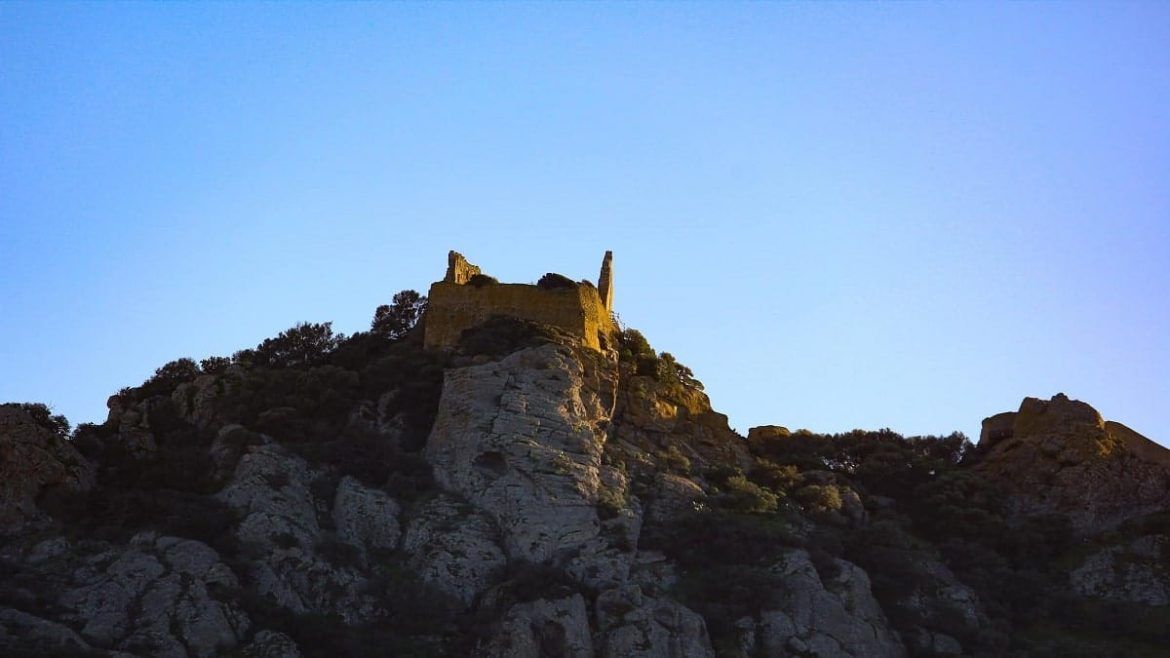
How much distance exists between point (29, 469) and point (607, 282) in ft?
83.6

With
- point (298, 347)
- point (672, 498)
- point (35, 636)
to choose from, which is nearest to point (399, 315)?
point (298, 347)

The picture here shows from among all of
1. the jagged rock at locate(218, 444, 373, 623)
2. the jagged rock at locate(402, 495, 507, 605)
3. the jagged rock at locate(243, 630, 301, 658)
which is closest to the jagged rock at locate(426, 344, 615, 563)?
the jagged rock at locate(402, 495, 507, 605)

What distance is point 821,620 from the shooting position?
51.1m

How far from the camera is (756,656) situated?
49594 mm

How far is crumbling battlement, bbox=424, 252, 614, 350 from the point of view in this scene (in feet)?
210

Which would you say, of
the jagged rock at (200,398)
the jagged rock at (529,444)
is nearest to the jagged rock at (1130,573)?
the jagged rock at (529,444)

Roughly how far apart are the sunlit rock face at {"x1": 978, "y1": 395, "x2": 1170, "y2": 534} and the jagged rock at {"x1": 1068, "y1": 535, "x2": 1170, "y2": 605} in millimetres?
2201

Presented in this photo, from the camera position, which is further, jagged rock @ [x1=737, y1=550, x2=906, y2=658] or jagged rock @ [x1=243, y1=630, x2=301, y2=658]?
jagged rock @ [x1=737, y1=550, x2=906, y2=658]

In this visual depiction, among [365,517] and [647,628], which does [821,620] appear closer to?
[647,628]

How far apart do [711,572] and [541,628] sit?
Result: 7.02 m

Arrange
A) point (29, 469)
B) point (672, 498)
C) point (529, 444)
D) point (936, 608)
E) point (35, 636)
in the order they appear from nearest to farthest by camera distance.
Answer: point (35, 636)
point (29, 469)
point (936, 608)
point (529, 444)
point (672, 498)

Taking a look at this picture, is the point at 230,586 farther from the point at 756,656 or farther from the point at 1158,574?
the point at 1158,574

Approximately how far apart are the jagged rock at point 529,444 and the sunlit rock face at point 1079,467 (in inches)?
627

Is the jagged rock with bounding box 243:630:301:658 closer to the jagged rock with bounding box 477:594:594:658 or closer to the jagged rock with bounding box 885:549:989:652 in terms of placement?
the jagged rock with bounding box 477:594:594:658
